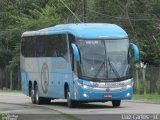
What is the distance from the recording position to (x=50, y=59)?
1165 inches

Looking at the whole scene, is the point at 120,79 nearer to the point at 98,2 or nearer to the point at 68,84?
the point at 68,84

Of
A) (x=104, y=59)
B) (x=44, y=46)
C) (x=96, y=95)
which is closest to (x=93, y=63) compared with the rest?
(x=104, y=59)

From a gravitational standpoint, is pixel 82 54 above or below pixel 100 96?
above

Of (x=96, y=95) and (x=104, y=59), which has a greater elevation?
(x=104, y=59)

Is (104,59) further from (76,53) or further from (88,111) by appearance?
(88,111)

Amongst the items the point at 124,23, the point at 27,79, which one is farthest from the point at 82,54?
the point at 124,23

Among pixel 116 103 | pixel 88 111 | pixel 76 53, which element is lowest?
pixel 116 103

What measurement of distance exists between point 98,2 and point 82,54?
87.8 feet

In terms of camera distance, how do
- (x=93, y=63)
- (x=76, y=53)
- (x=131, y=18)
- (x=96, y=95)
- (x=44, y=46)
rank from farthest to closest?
(x=131, y=18) → (x=44, y=46) → (x=93, y=63) → (x=96, y=95) → (x=76, y=53)

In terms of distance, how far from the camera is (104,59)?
85.2 feet

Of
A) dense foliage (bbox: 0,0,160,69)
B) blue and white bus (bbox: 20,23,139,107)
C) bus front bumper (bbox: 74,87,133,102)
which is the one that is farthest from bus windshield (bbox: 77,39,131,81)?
dense foliage (bbox: 0,0,160,69)

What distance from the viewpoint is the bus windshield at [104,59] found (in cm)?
2589

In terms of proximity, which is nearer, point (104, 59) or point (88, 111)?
point (88, 111)

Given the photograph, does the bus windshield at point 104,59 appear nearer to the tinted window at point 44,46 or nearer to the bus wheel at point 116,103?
the bus wheel at point 116,103
